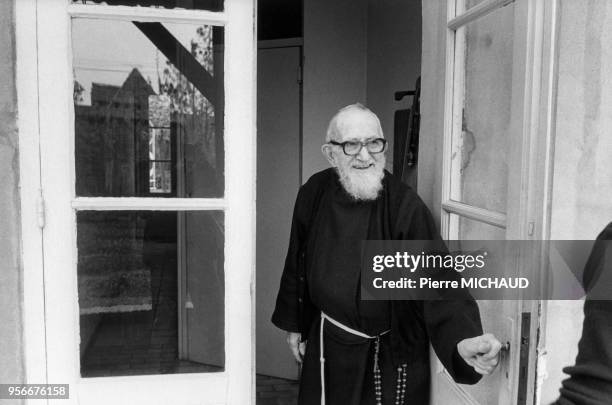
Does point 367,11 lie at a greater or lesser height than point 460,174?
greater

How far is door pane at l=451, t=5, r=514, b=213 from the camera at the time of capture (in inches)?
56.1

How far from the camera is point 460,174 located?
1.69 m

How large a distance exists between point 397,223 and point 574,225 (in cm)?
57

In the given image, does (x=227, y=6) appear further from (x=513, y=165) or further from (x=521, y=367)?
(x=521, y=367)

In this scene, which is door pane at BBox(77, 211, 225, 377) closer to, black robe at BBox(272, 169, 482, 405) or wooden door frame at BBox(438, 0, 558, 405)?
black robe at BBox(272, 169, 482, 405)

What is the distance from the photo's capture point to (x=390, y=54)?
3.18 m

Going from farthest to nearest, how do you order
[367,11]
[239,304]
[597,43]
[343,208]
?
[367,11], [343,208], [239,304], [597,43]

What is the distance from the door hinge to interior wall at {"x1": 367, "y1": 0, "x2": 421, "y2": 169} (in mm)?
2001

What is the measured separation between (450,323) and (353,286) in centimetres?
40

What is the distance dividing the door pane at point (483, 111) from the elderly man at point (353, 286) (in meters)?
0.23

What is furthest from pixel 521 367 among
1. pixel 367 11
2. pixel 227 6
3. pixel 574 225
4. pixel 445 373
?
pixel 367 11

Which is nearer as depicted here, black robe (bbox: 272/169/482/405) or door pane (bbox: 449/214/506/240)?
door pane (bbox: 449/214/506/240)

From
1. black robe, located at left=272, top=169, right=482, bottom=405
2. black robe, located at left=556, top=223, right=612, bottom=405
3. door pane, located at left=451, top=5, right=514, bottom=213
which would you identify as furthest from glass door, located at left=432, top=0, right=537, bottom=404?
black robe, located at left=556, top=223, right=612, bottom=405

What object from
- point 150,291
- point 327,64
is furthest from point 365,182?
point 327,64
